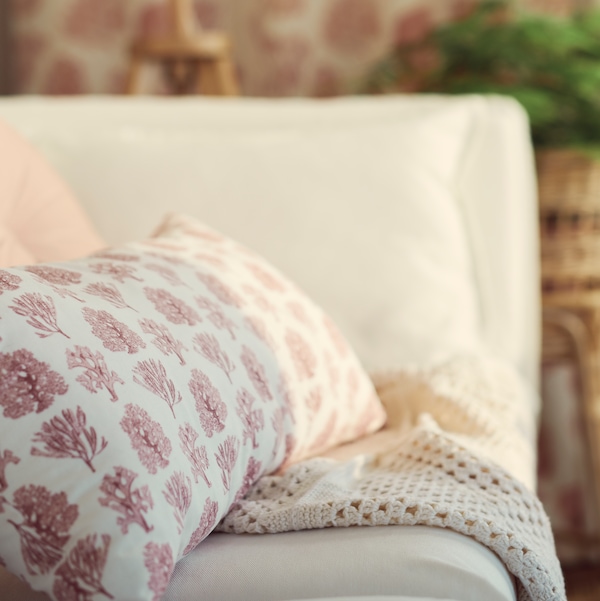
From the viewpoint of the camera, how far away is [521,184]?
4.61 feet

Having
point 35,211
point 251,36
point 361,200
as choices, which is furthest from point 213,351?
point 251,36

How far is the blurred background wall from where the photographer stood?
218 centimetres

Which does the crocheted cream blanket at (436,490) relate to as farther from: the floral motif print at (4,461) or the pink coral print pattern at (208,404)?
the floral motif print at (4,461)

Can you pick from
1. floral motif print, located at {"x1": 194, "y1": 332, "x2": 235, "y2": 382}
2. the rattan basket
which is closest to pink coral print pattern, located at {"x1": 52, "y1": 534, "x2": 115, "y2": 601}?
floral motif print, located at {"x1": 194, "y1": 332, "x2": 235, "y2": 382}

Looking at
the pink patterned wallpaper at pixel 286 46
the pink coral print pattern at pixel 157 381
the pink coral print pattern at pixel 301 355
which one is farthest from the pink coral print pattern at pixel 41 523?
the pink patterned wallpaper at pixel 286 46

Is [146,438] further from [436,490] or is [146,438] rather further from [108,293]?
[436,490]

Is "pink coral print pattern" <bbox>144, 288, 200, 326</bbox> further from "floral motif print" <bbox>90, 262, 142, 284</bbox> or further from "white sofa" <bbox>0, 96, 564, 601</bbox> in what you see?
"white sofa" <bbox>0, 96, 564, 601</bbox>

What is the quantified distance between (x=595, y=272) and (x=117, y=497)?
4.30 feet

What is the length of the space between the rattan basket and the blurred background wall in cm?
54

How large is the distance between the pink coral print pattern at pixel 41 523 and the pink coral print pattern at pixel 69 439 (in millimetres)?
24

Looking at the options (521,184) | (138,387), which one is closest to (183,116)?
(521,184)

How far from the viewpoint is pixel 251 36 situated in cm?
238

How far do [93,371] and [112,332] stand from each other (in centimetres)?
5

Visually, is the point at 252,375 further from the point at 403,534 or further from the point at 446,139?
the point at 446,139
